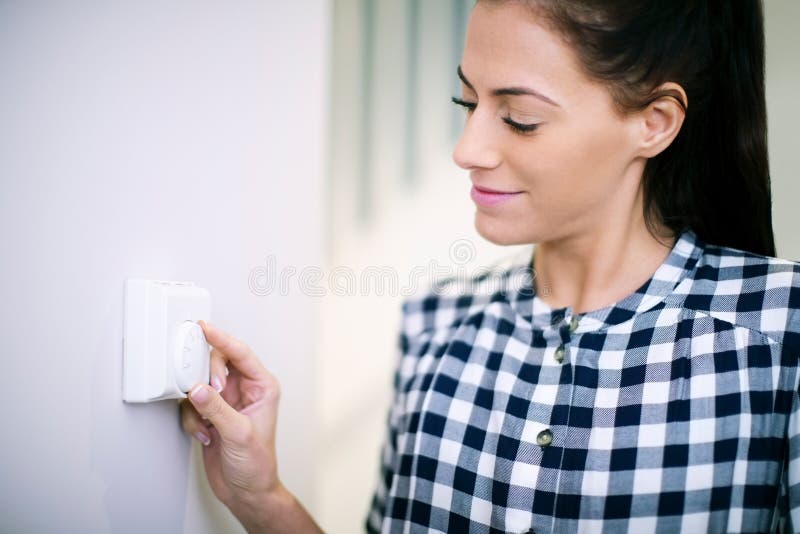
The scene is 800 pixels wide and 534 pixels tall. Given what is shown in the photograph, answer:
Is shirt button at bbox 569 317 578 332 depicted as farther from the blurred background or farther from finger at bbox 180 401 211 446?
finger at bbox 180 401 211 446

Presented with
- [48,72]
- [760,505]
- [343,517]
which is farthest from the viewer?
[343,517]

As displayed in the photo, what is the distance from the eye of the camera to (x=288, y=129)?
0.95 m

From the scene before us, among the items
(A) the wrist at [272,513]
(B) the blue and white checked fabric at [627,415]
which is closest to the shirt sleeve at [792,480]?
(B) the blue and white checked fabric at [627,415]

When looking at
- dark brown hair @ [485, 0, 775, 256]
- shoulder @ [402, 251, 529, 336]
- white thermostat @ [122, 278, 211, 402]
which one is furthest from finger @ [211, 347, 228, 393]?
dark brown hair @ [485, 0, 775, 256]

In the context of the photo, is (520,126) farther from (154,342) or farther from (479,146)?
(154,342)

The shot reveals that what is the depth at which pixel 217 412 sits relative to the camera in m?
0.74

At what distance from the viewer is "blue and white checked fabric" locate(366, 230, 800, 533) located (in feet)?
2.65

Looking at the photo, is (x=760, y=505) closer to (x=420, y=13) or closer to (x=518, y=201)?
(x=518, y=201)

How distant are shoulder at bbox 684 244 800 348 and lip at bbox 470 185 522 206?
0.96 feet

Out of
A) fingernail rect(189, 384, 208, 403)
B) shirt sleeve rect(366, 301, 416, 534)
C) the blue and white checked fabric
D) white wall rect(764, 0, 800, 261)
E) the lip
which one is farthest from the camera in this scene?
white wall rect(764, 0, 800, 261)

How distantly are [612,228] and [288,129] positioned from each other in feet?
1.66

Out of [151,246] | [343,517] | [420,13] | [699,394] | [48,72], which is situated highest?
[420,13]

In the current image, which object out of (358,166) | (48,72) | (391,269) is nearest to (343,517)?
(391,269)

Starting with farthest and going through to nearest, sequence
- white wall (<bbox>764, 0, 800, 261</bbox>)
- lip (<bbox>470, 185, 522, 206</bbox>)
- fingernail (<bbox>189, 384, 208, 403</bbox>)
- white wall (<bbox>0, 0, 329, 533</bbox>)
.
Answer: white wall (<bbox>764, 0, 800, 261</bbox>)
lip (<bbox>470, 185, 522, 206</bbox>)
fingernail (<bbox>189, 384, 208, 403</bbox>)
white wall (<bbox>0, 0, 329, 533</bbox>)
